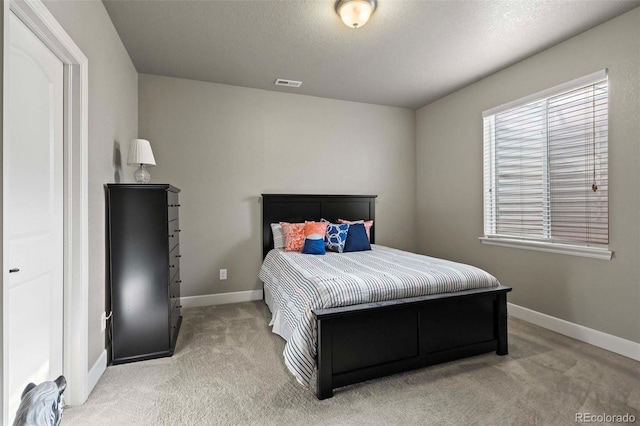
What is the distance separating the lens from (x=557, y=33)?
2.63 meters

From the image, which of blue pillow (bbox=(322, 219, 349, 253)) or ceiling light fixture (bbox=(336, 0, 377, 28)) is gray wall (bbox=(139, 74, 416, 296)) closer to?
blue pillow (bbox=(322, 219, 349, 253))

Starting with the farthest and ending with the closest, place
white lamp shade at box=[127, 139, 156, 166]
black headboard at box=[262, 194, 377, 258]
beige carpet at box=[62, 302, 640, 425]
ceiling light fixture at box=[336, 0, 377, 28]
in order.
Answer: black headboard at box=[262, 194, 377, 258], white lamp shade at box=[127, 139, 156, 166], ceiling light fixture at box=[336, 0, 377, 28], beige carpet at box=[62, 302, 640, 425]

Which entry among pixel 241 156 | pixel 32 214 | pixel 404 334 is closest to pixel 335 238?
pixel 241 156

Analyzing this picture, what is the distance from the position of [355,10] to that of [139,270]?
7.89 ft

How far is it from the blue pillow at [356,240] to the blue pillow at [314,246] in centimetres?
37

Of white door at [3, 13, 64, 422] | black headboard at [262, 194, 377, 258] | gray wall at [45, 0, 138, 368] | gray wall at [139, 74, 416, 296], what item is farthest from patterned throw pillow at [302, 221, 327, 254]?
white door at [3, 13, 64, 422]

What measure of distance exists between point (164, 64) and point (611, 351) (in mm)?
4629

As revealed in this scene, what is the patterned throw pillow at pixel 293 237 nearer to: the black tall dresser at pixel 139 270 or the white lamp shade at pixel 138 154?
the black tall dresser at pixel 139 270

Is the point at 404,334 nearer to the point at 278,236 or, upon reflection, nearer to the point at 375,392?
the point at 375,392

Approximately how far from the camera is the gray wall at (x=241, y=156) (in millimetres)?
3555

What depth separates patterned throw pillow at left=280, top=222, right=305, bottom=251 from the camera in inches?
139

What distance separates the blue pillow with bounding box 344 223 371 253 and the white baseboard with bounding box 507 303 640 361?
1.62 m

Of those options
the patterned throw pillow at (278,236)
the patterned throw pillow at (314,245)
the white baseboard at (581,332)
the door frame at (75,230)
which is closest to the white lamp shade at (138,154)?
the door frame at (75,230)

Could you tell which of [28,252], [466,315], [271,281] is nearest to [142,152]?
[28,252]
